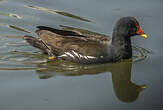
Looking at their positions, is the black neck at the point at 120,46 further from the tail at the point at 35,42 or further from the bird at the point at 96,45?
the tail at the point at 35,42

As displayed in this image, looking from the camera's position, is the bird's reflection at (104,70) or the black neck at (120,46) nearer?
the bird's reflection at (104,70)

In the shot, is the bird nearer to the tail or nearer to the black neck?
the black neck

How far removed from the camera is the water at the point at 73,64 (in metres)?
7.55

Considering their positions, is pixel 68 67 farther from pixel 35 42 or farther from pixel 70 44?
pixel 35 42

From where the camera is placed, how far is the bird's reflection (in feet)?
26.8

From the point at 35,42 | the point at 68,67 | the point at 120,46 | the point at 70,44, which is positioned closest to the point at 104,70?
the point at 120,46

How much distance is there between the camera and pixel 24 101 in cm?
742

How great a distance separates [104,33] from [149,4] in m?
1.87

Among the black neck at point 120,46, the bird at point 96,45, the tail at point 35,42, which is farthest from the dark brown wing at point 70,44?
the black neck at point 120,46

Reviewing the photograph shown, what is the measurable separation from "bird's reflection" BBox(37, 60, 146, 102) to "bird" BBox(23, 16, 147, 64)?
0.42ft

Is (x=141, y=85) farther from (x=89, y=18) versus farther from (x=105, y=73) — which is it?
(x=89, y=18)

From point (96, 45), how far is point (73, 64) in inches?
27.4

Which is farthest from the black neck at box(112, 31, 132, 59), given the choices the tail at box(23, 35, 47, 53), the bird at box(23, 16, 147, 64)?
the tail at box(23, 35, 47, 53)

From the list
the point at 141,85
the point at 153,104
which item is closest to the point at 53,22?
the point at 141,85
